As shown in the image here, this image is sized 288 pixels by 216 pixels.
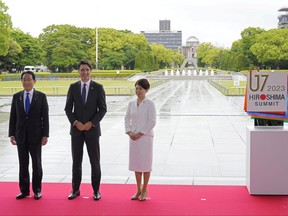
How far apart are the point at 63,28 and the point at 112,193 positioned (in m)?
70.1

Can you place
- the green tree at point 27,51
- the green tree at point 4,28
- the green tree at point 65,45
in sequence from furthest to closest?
the green tree at point 27,51 < the green tree at point 65,45 < the green tree at point 4,28

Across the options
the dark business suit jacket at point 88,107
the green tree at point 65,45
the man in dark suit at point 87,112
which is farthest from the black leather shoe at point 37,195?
the green tree at point 65,45

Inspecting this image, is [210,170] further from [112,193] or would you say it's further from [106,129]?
[106,129]

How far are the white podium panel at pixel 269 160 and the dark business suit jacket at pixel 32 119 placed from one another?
266cm

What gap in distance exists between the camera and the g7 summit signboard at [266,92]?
5.91 meters

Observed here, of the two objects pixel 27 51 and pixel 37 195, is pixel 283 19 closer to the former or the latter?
pixel 27 51

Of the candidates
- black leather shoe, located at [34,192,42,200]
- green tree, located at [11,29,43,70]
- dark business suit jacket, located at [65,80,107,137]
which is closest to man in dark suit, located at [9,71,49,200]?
black leather shoe, located at [34,192,42,200]

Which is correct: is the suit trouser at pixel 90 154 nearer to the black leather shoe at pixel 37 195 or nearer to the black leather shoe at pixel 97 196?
the black leather shoe at pixel 97 196

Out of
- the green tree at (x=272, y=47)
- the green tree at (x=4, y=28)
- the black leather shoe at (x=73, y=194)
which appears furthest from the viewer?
the green tree at (x=272, y=47)

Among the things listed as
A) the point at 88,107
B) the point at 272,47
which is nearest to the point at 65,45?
the point at 272,47

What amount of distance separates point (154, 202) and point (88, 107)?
1.43 meters

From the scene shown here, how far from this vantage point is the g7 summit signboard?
19.4 ft

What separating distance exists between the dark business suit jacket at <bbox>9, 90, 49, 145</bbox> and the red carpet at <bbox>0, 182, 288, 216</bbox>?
79cm

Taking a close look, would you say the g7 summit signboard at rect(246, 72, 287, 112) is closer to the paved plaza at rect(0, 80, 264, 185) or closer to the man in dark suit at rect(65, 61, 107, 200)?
the paved plaza at rect(0, 80, 264, 185)
